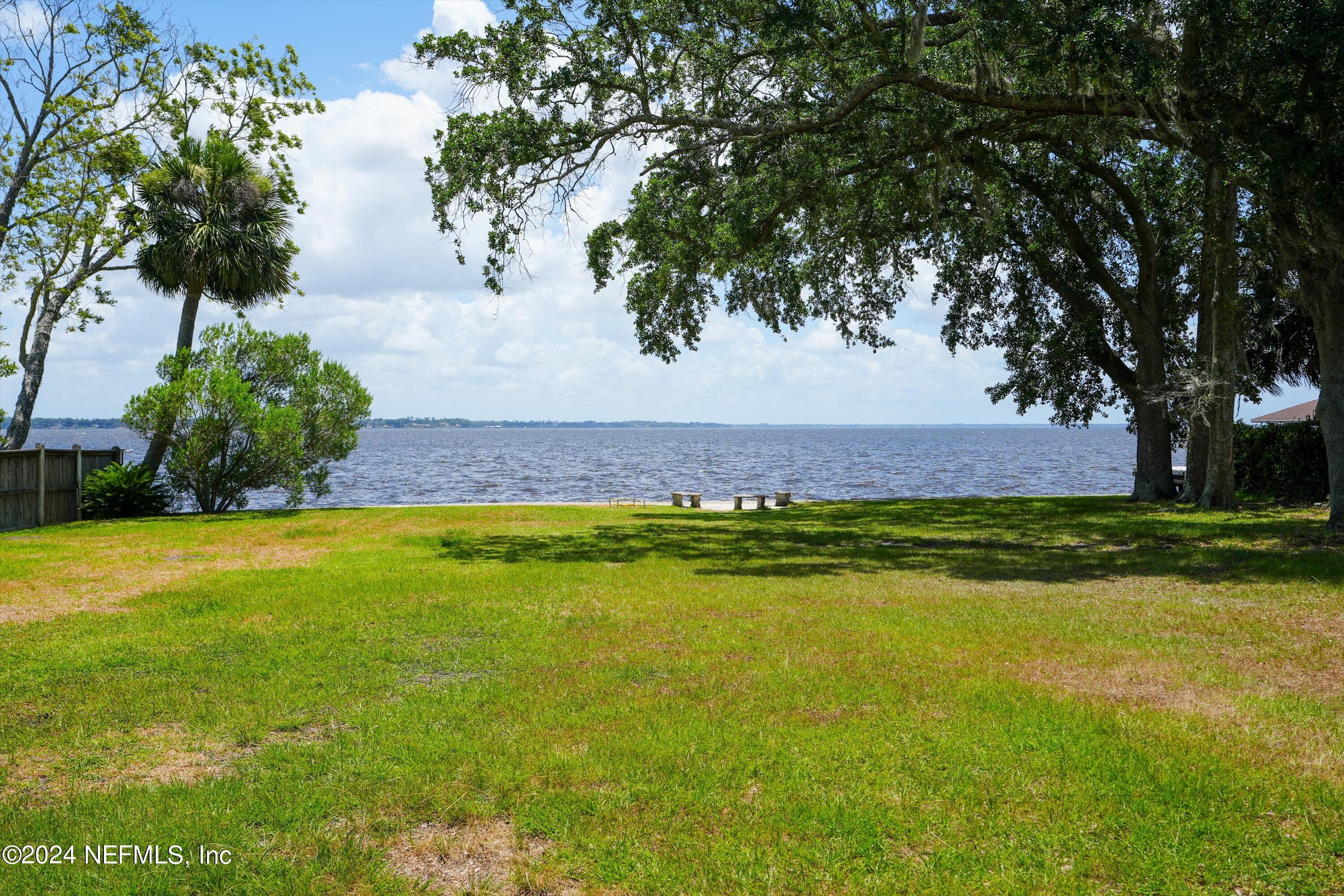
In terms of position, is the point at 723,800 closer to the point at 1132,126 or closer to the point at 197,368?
the point at 1132,126

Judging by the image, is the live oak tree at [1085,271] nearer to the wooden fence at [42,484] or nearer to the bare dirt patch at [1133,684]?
the bare dirt patch at [1133,684]

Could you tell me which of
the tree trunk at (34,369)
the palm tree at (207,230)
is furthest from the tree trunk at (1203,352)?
the tree trunk at (34,369)

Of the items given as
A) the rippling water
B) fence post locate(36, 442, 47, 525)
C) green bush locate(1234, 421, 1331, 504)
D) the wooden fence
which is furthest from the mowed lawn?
the rippling water

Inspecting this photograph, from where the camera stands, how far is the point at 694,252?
19172 mm

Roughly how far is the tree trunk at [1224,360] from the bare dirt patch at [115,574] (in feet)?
59.5

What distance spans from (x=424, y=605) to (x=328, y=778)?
514 cm

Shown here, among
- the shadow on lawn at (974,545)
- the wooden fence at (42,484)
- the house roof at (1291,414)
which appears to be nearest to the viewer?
the shadow on lawn at (974,545)

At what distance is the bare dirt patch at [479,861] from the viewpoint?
12.7 ft

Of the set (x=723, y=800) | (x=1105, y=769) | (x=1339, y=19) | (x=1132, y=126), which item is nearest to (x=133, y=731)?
(x=723, y=800)

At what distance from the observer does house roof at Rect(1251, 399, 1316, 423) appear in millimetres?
28094

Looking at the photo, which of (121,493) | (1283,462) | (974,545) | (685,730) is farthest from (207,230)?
(1283,462)

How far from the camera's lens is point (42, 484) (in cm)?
2003

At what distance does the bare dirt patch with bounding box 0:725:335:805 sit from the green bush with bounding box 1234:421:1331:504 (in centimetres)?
2310

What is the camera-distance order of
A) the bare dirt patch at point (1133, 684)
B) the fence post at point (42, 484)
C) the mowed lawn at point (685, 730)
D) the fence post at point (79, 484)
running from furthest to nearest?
the fence post at point (79, 484)
the fence post at point (42, 484)
the bare dirt patch at point (1133, 684)
the mowed lawn at point (685, 730)
